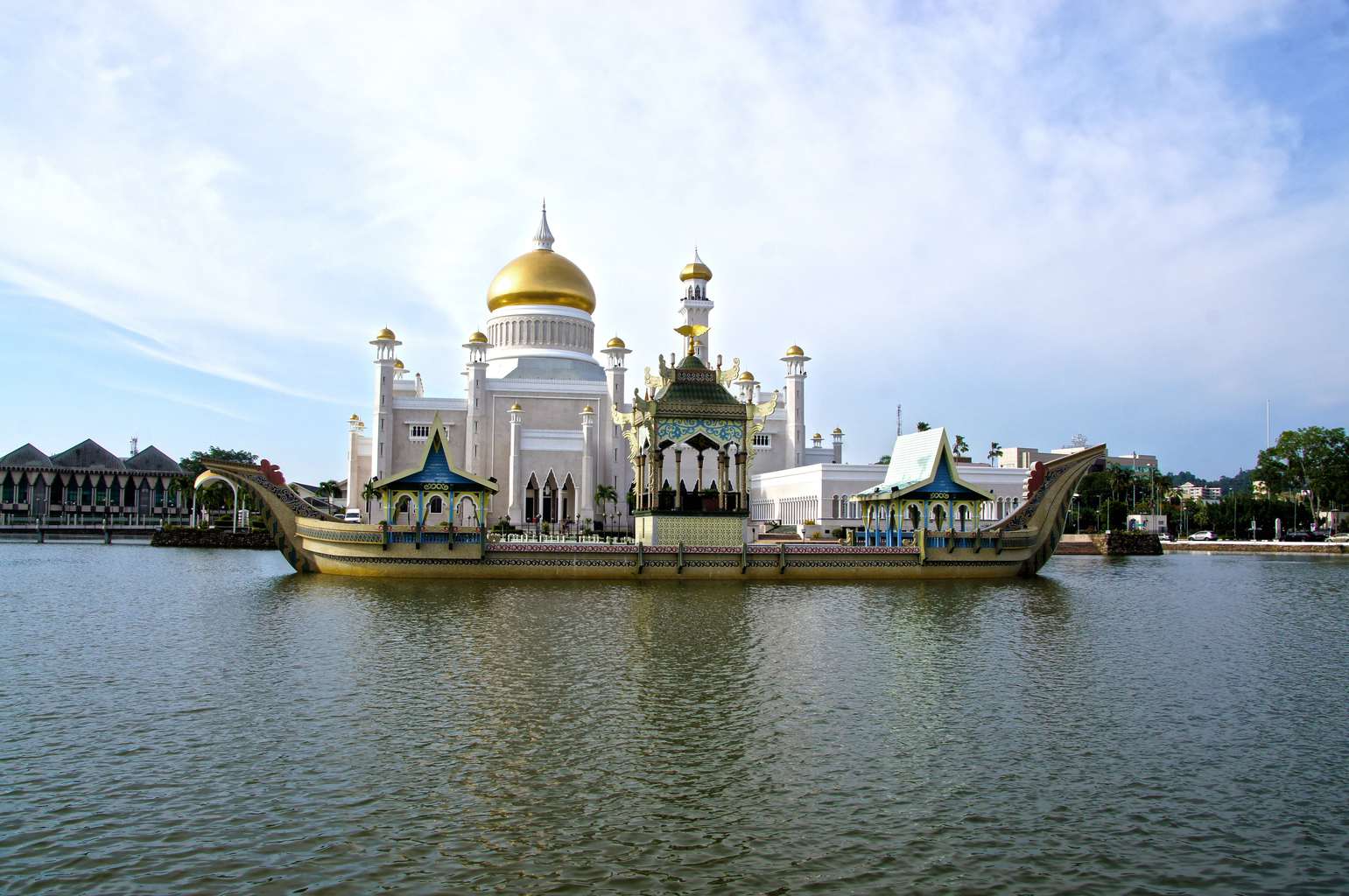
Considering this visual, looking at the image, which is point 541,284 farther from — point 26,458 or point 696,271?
point 26,458

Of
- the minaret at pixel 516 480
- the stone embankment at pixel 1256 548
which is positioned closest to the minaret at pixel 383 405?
the minaret at pixel 516 480

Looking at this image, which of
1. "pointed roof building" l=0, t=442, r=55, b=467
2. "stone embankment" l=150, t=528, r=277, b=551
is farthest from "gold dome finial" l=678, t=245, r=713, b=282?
"pointed roof building" l=0, t=442, r=55, b=467

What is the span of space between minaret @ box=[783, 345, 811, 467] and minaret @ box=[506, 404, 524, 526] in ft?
47.4

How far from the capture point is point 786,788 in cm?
800

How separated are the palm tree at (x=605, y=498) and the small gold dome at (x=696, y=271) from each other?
11844 millimetres

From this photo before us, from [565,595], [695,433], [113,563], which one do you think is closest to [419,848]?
[565,595]

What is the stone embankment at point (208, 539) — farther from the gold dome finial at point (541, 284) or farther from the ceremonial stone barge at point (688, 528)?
the ceremonial stone barge at point (688, 528)

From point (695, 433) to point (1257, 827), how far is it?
74.1 ft

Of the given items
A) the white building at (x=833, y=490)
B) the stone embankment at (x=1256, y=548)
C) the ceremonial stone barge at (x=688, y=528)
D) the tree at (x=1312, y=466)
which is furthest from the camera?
the tree at (x=1312, y=466)

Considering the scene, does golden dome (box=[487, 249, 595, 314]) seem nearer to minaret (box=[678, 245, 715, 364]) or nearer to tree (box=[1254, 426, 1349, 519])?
minaret (box=[678, 245, 715, 364])

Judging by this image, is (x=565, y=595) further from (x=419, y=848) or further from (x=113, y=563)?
(x=113, y=563)

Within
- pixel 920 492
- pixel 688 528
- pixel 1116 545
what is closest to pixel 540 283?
pixel 688 528

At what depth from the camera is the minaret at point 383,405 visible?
4772cm

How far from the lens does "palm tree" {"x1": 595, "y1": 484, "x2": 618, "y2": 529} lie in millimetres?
47344
